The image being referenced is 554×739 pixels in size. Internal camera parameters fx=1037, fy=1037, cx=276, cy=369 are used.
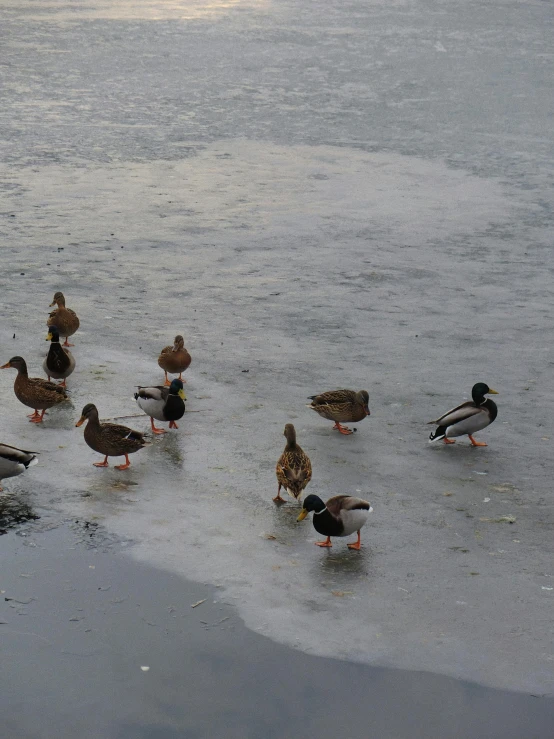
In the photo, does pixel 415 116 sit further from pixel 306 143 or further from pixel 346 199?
pixel 346 199

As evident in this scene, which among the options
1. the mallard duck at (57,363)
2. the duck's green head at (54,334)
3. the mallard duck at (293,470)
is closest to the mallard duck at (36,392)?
the mallard duck at (57,363)

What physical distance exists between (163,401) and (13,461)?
1.61 metres

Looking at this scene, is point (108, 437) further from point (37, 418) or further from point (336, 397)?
point (336, 397)

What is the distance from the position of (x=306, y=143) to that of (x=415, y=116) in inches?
135

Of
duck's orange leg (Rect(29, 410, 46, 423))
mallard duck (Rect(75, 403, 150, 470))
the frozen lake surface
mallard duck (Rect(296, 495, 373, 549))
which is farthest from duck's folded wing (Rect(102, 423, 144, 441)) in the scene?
mallard duck (Rect(296, 495, 373, 549))

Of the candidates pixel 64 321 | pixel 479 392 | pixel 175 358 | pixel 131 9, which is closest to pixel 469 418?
pixel 479 392

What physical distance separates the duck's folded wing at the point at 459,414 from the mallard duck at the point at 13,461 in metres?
3.51

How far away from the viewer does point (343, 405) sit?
914cm

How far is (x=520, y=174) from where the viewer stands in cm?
1867

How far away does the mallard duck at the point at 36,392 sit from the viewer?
9.20 meters

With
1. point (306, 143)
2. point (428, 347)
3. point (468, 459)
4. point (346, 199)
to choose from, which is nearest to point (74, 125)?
point (306, 143)

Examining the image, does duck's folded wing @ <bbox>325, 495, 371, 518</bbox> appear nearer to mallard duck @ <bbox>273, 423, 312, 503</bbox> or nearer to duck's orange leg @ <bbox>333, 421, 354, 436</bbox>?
mallard duck @ <bbox>273, 423, 312, 503</bbox>

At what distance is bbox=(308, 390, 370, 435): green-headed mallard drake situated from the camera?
9141 mm

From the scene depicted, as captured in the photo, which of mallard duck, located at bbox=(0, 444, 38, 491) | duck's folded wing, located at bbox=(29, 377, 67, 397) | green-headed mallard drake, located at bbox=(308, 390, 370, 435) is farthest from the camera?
duck's folded wing, located at bbox=(29, 377, 67, 397)
